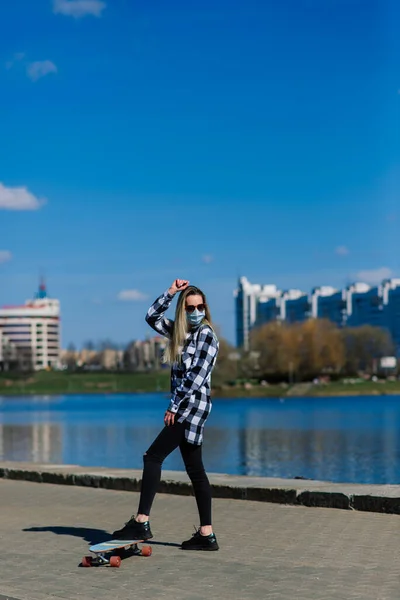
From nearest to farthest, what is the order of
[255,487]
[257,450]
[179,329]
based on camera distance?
1. [179,329]
2. [255,487]
3. [257,450]

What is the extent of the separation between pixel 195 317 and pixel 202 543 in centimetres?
185

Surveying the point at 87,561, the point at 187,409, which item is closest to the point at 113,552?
the point at 87,561

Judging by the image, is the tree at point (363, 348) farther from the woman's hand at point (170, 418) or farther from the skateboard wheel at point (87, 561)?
the skateboard wheel at point (87, 561)

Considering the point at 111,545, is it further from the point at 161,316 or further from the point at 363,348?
the point at 363,348

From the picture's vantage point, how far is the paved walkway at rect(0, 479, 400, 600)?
6.98m

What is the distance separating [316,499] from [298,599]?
164 inches

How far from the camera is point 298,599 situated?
21.7ft

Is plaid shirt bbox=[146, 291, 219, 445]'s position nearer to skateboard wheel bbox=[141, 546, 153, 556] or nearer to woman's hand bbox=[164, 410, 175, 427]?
woman's hand bbox=[164, 410, 175, 427]

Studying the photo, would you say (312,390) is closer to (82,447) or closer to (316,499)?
(82,447)

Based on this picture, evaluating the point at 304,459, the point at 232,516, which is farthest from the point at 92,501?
the point at 304,459

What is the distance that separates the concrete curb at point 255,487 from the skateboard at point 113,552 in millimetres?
2881

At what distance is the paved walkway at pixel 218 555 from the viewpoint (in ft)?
22.9

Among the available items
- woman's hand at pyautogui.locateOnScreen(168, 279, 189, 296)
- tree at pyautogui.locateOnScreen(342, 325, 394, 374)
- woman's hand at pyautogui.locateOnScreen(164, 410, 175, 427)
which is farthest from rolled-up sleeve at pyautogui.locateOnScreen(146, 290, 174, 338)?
tree at pyautogui.locateOnScreen(342, 325, 394, 374)

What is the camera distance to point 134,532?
8289mm
